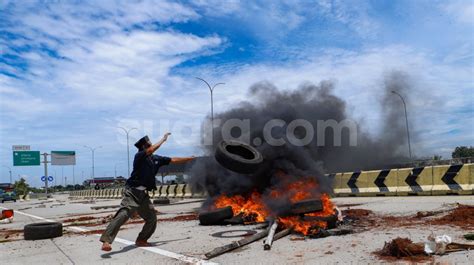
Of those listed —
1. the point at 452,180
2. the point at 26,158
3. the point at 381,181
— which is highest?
the point at 26,158

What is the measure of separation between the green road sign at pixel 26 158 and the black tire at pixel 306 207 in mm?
60241

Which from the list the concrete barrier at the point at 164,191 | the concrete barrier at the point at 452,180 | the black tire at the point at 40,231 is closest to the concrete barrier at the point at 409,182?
the concrete barrier at the point at 452,180

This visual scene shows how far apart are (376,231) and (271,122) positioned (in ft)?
15.9

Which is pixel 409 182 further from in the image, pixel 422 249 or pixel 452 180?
pixel 422 249

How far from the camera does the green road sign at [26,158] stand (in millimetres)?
58844

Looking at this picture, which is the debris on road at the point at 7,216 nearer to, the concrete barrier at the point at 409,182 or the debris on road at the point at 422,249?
the concrete barrier at the point at 409,182

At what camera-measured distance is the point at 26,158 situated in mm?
59594

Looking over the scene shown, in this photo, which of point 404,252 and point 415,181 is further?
point 415,181

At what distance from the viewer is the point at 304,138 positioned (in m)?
11.3

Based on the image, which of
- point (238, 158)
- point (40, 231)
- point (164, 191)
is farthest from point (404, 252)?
point (164, 191)

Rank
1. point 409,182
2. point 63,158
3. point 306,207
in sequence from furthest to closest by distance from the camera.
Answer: point 63,158 → point 409,182 → point 306,207

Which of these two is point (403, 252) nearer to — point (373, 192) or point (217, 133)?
point (217, 133)

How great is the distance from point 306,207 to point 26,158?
6103cm

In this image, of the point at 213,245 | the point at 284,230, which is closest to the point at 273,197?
the point at 284,230
